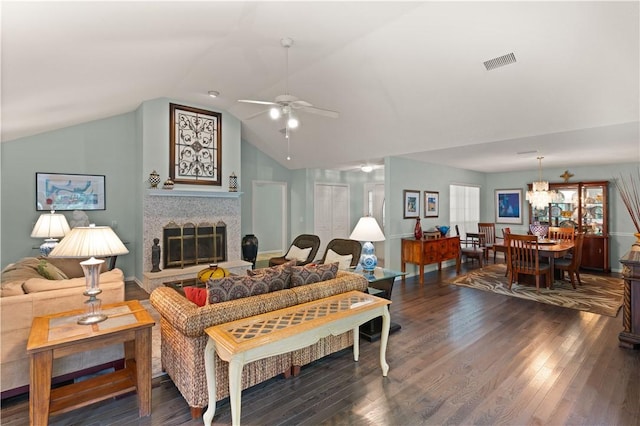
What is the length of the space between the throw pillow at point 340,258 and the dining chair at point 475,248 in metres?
3.85

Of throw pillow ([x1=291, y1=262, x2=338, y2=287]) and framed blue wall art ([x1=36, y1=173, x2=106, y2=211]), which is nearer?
throw pillow ([x1=291, y1=262, x2=338, y2=287])

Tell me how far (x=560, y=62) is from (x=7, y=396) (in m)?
5.53

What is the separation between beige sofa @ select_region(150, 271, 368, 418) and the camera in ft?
7.07

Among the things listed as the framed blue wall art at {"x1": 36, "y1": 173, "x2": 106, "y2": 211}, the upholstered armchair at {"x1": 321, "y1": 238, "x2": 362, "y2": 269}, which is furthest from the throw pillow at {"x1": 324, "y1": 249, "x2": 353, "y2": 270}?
the framed blue wall art at {"x1": 36, "y1": 173, "x2": 106, "y2": 211}

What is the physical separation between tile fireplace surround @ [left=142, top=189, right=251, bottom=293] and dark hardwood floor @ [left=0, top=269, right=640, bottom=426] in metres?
3.23

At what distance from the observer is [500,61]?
3244mm

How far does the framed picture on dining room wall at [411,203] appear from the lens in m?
6.49

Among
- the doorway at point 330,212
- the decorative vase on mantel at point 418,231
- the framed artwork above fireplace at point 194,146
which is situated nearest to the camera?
the framed artwork above fireplace at point 194,146

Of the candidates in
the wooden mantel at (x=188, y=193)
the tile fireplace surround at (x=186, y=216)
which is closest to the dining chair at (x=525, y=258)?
the tile fireplace surround at (x=186, y=216)

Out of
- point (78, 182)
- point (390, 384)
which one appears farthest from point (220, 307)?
point (78, 182)

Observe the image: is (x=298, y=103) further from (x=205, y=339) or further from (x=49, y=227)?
(x=49, y=227)

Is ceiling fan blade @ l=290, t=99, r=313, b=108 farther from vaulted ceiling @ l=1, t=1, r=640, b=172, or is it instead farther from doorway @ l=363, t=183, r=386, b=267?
doorway @ l=363, t=183, r=386, b=267

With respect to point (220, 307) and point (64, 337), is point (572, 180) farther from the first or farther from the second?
point (64, 337)

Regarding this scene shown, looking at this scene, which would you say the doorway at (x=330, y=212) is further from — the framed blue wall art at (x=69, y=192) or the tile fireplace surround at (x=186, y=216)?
the framed blue wall art at (x=69, y=192)
